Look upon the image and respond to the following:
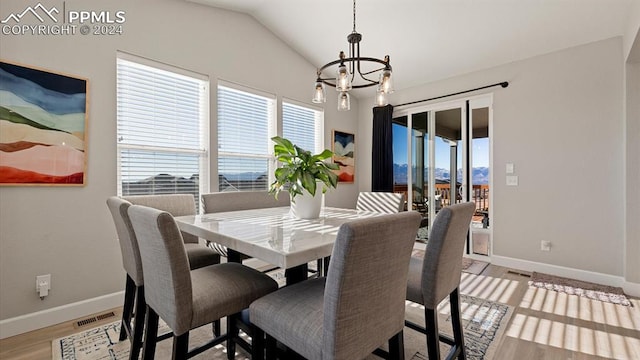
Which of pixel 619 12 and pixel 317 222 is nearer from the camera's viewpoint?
pixel 317 222

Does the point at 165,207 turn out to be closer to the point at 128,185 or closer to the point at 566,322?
the point at 128,185

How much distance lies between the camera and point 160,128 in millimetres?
2775

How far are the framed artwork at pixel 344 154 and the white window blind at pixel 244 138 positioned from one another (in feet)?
4.17

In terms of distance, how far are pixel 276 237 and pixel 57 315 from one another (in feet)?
7.00

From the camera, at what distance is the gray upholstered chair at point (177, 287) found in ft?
3.67

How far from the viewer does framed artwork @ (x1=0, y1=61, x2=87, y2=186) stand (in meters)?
1.97

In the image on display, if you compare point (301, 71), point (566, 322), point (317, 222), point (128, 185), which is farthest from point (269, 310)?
point (301, 71)

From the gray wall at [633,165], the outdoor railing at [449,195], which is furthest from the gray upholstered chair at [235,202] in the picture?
the gray wall at [633,165]

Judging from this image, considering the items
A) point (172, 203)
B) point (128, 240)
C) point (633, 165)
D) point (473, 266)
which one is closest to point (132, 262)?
point (128, 240)

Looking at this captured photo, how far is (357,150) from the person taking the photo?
4.98m

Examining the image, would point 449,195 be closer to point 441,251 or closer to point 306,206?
point 306,206

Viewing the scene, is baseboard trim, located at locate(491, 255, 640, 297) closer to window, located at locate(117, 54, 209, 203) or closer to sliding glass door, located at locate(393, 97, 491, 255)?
sliding glass door, located at locate(393, 97, 491, 255)

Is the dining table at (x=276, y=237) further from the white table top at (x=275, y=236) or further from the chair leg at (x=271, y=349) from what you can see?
the chair leg at (x=271, y=349)

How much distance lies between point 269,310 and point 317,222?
740 millimetres
